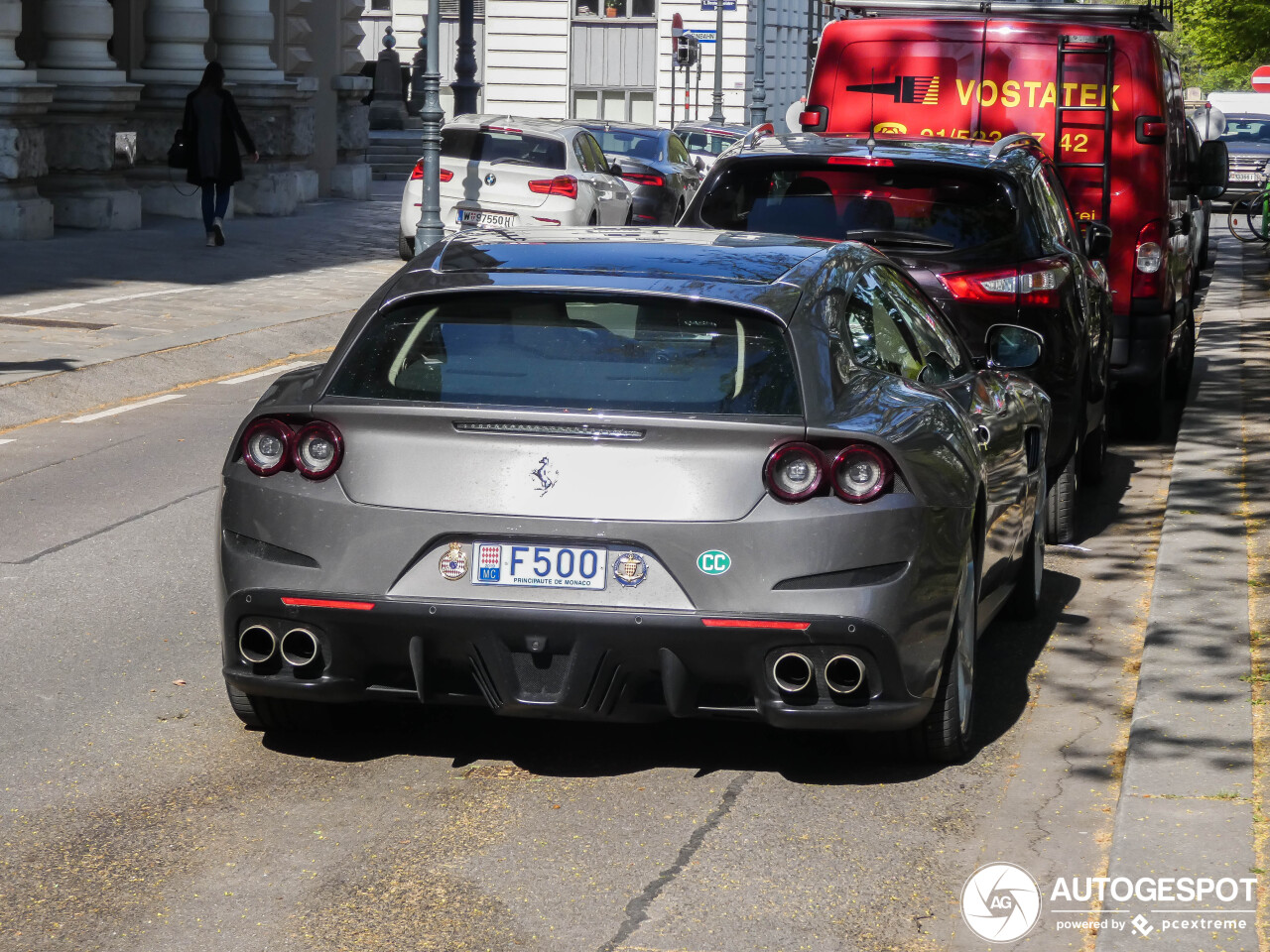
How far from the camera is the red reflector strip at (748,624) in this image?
503 cm

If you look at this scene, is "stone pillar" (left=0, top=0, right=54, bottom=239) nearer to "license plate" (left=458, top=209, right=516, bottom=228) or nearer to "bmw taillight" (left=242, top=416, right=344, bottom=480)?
"license plate" (left=458, top=209, right=516, bottom=228)

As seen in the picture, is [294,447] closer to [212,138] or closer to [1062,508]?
[1062,508]

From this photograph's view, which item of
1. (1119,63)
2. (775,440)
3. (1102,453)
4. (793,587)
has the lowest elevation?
(1102,453)

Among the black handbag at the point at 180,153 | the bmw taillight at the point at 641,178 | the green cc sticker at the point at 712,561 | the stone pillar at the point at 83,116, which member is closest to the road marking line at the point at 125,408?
the green cc sticker at the point at 712,561

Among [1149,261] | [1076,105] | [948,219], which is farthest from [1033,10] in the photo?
[948,219]

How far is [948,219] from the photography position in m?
8.88

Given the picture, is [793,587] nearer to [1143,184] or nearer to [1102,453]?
[1102,453]

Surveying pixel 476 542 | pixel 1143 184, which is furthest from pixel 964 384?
pixel 1143 184

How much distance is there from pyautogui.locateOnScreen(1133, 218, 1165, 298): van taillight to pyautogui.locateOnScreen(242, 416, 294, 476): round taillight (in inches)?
294

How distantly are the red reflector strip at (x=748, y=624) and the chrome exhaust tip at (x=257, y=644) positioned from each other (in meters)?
1.15

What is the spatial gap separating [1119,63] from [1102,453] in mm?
2417

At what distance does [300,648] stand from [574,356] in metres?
1.03

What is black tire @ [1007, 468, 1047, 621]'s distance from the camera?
7.43 m

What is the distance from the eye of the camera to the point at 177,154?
22.4 m
